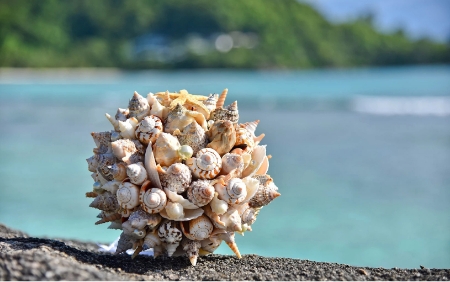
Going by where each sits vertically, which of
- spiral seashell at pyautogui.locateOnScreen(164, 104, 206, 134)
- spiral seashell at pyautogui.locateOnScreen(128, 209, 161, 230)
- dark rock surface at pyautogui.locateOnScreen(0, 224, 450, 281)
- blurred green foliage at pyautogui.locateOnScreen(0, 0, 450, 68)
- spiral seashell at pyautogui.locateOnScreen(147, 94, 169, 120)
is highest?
blurred green foliage at pyautogui.locateOnScreen(0, 0, 450, 68)

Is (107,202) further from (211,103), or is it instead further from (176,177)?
(211,103)

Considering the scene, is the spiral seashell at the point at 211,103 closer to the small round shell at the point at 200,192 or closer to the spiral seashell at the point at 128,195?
the small round shell at the point at 200,192

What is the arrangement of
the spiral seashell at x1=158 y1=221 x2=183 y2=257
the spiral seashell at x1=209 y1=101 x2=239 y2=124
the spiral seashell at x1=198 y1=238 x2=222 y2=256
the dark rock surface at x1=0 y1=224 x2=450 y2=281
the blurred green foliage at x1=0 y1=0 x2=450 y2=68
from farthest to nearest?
the blurred green foliage at x1=0 y1=0 x2=450 y2=68 → the spiral seashell at x1=209 y1=101 x2=239 y2=124 → the spiral seashell at x1=198 y1=238 x2=222 y2=256 → the spiral seashell at x1=158 y1=221 x2=183 y2=257 → the dark rock surface at x1=0 y1=224 x2=450 y2=281

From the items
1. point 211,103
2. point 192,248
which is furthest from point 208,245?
point 211,103

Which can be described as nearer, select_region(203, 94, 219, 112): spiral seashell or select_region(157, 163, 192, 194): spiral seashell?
select_region(157, 163, 192, 194): spiral seashell

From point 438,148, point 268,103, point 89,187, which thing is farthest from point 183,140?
point 268,103

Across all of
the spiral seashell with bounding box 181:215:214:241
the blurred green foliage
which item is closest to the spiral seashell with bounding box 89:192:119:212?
the spiral seashell with bounding box 181:215:214:241

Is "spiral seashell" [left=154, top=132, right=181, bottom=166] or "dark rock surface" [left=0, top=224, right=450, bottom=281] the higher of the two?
"spiral seashell" [left=154, top=132, right=181, bottom=166]

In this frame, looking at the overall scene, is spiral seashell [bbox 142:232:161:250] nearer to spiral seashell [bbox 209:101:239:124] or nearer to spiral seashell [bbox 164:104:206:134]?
spiral seashell [bbox 164:104:206:134]
